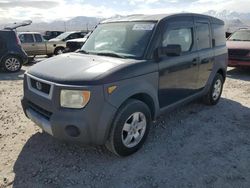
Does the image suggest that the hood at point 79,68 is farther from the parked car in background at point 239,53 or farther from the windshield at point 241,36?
the windshield at point 241,36

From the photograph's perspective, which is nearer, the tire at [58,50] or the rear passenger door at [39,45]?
the rear passenger door at [39,45]

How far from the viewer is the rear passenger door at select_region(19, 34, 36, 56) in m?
14.7

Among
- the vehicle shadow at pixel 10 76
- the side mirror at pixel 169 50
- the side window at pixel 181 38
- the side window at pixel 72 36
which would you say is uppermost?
the side window at pixel 181 38

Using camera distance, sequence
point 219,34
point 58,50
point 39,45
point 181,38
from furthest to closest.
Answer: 1. point 58,50
2. point 39,45
3. point 219,34
4. point 181,38

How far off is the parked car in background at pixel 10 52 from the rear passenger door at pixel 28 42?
3.79m

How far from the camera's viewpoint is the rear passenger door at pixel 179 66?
177 inches

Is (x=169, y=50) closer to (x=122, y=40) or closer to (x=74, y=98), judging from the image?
(x=122, y=40)

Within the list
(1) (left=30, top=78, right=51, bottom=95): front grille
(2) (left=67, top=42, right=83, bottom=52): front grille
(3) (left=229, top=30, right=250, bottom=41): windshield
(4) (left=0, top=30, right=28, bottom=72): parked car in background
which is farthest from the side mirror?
(2) (left=67, top=42, right=83, bottom=52): front grille

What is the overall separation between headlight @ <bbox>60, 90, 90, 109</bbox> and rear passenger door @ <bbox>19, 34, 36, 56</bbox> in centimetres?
1202

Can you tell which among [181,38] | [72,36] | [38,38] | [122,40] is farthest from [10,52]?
[72,36]

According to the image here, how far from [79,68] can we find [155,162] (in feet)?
5.25

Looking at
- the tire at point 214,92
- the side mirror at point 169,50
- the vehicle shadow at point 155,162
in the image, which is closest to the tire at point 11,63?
the vehicle shadow at point 155,162

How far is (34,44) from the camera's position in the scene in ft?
49.1

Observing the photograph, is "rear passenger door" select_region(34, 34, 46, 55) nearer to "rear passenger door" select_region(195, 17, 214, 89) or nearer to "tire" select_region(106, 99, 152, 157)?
"rear passenger door" select_region(195, 17, 214, 89)
